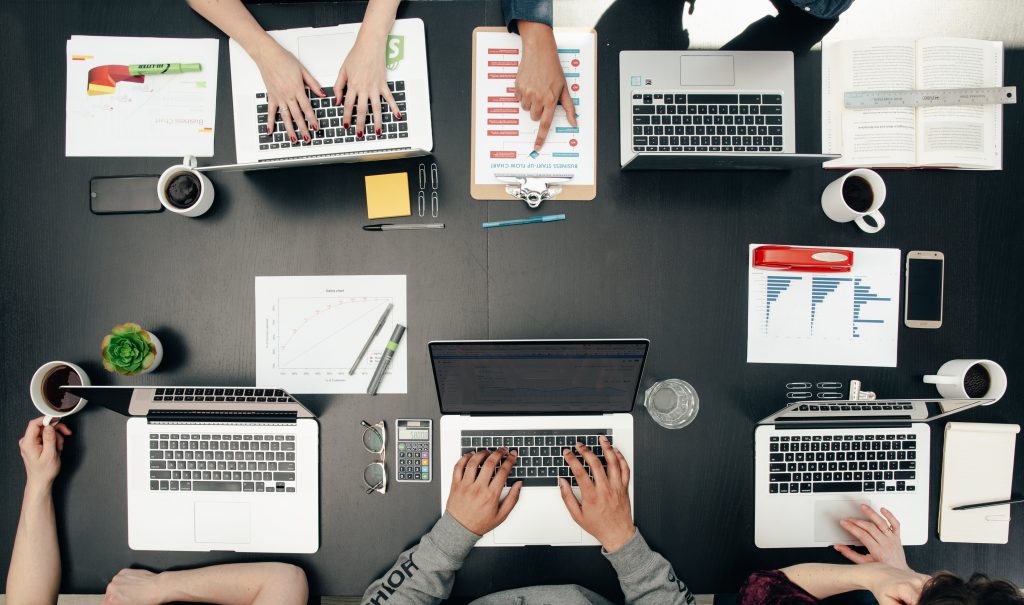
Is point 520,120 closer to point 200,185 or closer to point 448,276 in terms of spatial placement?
point 448,276

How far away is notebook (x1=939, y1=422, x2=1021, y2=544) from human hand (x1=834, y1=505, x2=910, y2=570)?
0.16m

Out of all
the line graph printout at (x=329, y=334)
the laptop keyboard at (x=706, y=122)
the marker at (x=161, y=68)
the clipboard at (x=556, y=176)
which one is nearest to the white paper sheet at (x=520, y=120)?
the clipboard at (x=556, y=176)

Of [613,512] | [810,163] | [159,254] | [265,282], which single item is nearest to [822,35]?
[810,163]

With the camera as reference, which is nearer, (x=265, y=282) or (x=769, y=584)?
(x=769, y=584)

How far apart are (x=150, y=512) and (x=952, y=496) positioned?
2.03 meters

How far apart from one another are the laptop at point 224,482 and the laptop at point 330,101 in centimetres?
67

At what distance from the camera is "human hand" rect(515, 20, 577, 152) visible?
1.34 m

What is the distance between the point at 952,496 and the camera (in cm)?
138

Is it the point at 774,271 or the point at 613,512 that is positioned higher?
the point at 774,271

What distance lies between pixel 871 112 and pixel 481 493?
1.37 meters

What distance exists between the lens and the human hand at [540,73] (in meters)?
1.34

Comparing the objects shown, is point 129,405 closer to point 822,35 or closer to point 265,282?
point 265,282

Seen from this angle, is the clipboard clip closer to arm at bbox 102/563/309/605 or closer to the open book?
the open book

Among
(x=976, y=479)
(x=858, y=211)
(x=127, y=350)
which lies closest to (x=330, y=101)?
(x=127, y=350)
